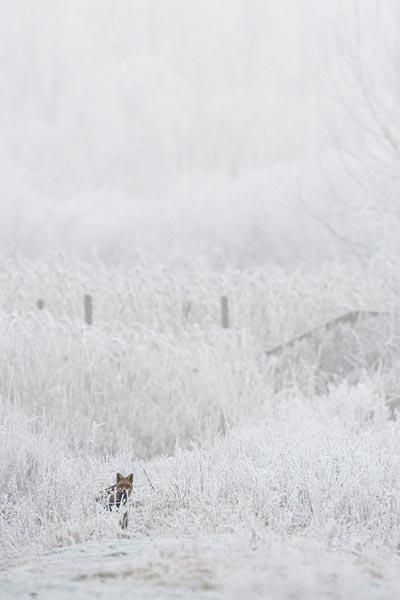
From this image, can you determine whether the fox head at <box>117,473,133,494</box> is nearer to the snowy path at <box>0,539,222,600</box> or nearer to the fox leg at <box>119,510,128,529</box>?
the fox leg at <box>119,510,128,529</box>

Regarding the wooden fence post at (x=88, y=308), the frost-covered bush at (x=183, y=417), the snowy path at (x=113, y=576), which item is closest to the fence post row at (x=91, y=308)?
the wooden fence post at (x=88, y=308)

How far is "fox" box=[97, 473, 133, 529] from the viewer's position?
116 inches

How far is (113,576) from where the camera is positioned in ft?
7.68

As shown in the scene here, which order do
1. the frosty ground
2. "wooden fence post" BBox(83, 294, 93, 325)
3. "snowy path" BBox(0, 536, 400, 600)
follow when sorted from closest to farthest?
"snowy path" BBox(0, 536, 400, 600) < the frosty ground < "wooden fence post" BBox(83, 294, 93, 325)

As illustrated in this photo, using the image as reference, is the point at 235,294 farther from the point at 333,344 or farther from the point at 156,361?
the point at 156,361

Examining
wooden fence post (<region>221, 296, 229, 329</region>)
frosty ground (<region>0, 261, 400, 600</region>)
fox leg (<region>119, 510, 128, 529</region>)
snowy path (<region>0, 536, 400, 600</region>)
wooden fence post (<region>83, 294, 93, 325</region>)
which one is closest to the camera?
snowy path (<region>0, 536, 400, 600</region>)

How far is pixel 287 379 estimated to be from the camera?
8711 mm

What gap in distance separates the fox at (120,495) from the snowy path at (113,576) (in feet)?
0.98

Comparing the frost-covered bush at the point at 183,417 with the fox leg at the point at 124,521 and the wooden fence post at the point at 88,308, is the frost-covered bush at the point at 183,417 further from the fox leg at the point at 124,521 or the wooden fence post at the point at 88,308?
the wooden fence post at the point at 88,308

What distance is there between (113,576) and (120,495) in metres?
0.72

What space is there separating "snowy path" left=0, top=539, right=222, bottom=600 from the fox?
0.30m

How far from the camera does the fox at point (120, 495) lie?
2947 millimetres

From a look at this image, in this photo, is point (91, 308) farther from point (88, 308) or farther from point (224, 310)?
point (224, 310)

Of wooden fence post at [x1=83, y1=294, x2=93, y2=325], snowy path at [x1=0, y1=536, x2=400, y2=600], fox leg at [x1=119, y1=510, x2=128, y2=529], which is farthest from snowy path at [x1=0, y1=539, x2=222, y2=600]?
wooden fence post at [x1=83, y1=294, x2=93, y2=325]
